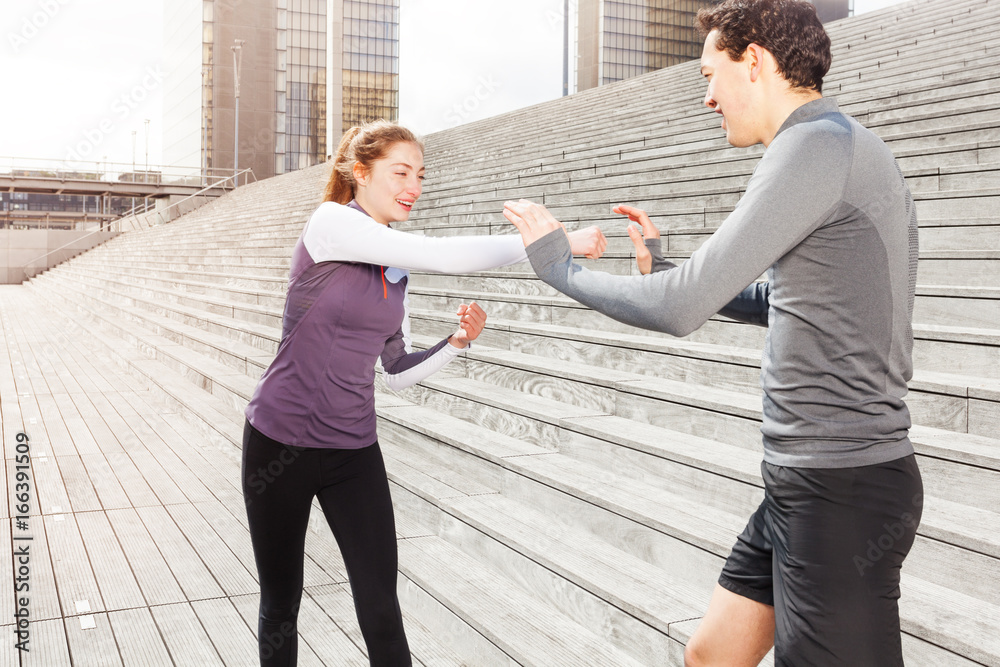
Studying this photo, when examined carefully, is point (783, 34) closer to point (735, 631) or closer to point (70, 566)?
point (735, 631)

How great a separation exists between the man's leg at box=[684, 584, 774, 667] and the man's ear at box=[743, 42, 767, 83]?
937 mm

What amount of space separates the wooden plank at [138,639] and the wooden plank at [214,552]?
40cm

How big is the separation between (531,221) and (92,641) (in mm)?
2836

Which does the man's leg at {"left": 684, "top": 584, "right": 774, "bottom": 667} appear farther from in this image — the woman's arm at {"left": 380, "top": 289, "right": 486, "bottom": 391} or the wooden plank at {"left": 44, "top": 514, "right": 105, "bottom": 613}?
the wooden plank at {"left": 44, "top": 514, "right": 105, "bottom": 613}

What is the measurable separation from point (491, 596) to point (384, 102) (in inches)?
3048

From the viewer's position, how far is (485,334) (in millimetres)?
5973

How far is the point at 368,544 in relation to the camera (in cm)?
217

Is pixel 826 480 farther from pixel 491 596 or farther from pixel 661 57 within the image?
pixel 661 57

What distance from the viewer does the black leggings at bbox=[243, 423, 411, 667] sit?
2154 mm

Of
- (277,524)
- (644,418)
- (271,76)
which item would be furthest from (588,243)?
(271,76)

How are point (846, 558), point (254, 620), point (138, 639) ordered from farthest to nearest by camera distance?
point (254, 620) < point (138, 639) < point (846, 558)

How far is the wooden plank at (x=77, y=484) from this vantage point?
5.07 metres

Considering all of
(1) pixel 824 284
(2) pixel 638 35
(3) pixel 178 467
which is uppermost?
(2) pixel 638 35

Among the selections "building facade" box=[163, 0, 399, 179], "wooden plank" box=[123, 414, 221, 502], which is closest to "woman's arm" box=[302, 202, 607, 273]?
"wooden plank" box=[123, 414, 221, 502]
